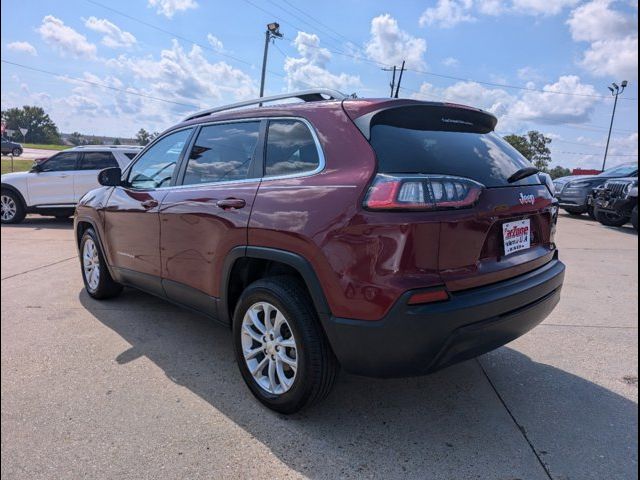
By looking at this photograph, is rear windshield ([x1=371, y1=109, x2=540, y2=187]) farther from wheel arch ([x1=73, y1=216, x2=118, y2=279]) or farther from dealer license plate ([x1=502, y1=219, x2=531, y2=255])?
wheel arch ([x1=73, y1=216, x2=118, y2=279])

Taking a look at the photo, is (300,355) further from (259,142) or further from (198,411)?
Answer: (259,142)

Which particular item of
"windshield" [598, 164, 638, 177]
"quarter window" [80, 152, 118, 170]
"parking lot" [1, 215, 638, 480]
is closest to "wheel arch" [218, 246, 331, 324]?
"parking lot" [1, 215, 638, 480]

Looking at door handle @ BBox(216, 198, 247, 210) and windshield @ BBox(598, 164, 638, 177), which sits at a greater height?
windshield @ BBox(598, 164, 638, 177)

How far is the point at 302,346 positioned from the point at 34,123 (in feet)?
337

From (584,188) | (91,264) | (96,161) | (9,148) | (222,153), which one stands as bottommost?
(91,264)

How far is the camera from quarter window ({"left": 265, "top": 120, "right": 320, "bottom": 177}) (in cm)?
260

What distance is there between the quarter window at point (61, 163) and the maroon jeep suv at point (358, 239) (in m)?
8.72

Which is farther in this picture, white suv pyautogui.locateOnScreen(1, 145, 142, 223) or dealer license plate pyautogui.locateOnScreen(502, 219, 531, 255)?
white suv pyautogui.locateOnScreen(1, 145, 142, 223)

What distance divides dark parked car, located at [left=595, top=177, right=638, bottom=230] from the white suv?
11.3 meters

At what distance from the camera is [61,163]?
34.9ft

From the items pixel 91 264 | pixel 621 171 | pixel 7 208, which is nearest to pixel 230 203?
pixel 91 264

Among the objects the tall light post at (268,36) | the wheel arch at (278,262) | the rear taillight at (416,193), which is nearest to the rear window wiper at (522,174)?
the rear taillight at (416,193)

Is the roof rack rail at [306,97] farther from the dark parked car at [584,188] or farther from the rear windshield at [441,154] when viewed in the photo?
the dark parked car at [584,188]

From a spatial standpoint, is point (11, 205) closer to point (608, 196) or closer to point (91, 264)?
point (91, 264)
